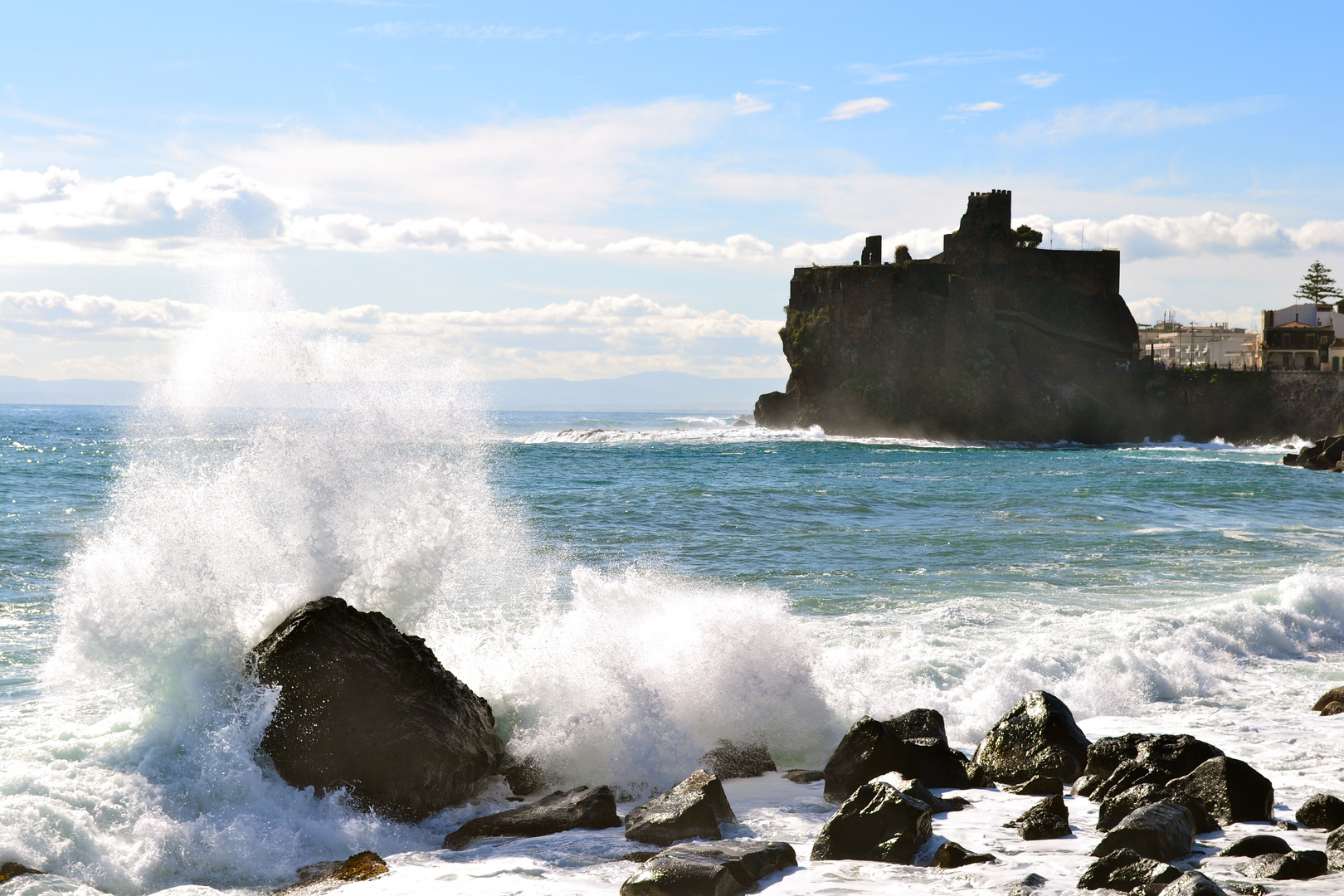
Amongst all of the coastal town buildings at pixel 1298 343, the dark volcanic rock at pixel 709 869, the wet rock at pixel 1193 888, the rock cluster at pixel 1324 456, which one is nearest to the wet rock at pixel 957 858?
the dark volcanic rock at pixel 709 869

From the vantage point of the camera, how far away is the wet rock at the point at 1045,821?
554 centimetres

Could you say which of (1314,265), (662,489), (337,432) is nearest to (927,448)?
(662,489)

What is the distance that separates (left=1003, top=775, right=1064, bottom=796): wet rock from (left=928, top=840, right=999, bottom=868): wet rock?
1289 millimetres

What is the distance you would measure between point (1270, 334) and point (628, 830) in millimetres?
76875

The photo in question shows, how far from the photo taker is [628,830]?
581cm

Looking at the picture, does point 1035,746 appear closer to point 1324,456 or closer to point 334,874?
point 334,874

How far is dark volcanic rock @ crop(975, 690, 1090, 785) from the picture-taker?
6.78 meters

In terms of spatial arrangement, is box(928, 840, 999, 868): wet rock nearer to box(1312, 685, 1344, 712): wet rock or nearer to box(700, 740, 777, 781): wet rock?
box(700, 740, 777, 781): wet rock

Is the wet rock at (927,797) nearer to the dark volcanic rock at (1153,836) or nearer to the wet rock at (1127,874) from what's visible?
the dark volcanic rock at (1153,836)

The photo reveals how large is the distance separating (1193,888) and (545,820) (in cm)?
344

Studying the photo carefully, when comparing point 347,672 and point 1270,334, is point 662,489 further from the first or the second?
point 1270,334

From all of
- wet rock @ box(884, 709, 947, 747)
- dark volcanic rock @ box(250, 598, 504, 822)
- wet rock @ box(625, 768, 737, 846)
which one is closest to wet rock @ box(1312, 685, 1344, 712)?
wet rock @ box(884, 709, 947, 747)

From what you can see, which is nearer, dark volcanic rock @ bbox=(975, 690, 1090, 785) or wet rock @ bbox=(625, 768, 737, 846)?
wet rock @ bbox=(625, 768, 737, 846)

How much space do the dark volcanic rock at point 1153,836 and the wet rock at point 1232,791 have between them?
521 mm
